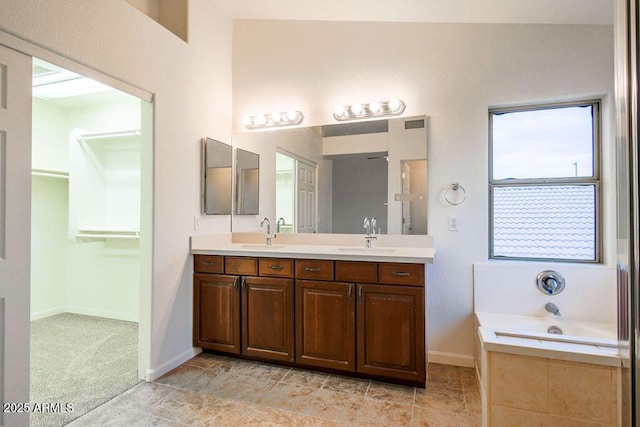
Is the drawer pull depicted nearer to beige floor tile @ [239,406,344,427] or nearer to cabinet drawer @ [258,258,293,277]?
cabinet drawer @ [258,258,293,277]

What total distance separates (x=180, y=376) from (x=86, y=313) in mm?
2190

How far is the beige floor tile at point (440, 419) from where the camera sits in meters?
1.78

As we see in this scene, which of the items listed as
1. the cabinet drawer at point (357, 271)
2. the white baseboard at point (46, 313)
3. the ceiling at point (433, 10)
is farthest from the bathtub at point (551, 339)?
the white baseboard at point (46, 313)

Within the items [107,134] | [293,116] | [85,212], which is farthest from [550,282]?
[85,212]

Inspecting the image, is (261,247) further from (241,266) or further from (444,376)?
(444,376)

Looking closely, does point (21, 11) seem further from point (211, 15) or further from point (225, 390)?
point (225, 390)

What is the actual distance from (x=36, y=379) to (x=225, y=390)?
1.33 meters

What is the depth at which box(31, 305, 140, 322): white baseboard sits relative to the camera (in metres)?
3.55

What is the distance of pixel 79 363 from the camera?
8.18 feet

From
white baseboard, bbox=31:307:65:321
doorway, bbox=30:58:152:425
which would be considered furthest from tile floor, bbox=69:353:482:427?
white baseboard, bbox=31:307:65:321

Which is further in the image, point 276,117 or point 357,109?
point 276,117

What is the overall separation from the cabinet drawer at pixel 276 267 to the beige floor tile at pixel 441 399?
116 centimetres

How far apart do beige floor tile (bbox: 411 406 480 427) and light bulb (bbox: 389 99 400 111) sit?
7.19ft

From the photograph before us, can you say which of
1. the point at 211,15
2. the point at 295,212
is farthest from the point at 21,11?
the point at 295,212
